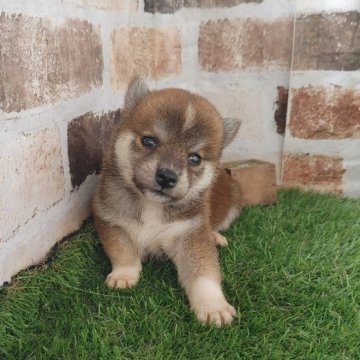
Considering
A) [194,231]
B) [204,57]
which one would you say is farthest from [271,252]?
[204,57]

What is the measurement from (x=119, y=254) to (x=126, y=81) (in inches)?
38.6

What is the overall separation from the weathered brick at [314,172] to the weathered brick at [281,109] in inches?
6.9

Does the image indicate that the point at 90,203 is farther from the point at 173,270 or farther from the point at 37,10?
the point at 37,10

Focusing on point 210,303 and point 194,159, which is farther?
point 194,159

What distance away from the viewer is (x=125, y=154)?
184 centimetres

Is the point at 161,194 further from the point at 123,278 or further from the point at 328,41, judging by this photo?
the point at 328,41

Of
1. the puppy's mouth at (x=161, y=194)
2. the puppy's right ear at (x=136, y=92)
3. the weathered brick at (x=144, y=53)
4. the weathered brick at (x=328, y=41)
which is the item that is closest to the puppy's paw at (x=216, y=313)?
the puppy's mouth at (x=161, y=194)

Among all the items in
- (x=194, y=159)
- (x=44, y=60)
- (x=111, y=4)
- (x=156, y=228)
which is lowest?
(x=156, y=228)

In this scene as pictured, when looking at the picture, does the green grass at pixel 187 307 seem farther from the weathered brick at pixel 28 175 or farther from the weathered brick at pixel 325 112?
the weathered brick at pixel 325 112

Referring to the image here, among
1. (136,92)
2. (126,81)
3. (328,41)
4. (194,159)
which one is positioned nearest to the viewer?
(194,159)

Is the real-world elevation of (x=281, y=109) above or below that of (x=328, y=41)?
below

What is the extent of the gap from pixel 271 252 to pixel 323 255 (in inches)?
8.9

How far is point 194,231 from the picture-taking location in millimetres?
1877

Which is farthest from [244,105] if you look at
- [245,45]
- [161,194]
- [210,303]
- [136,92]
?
[210,303]
